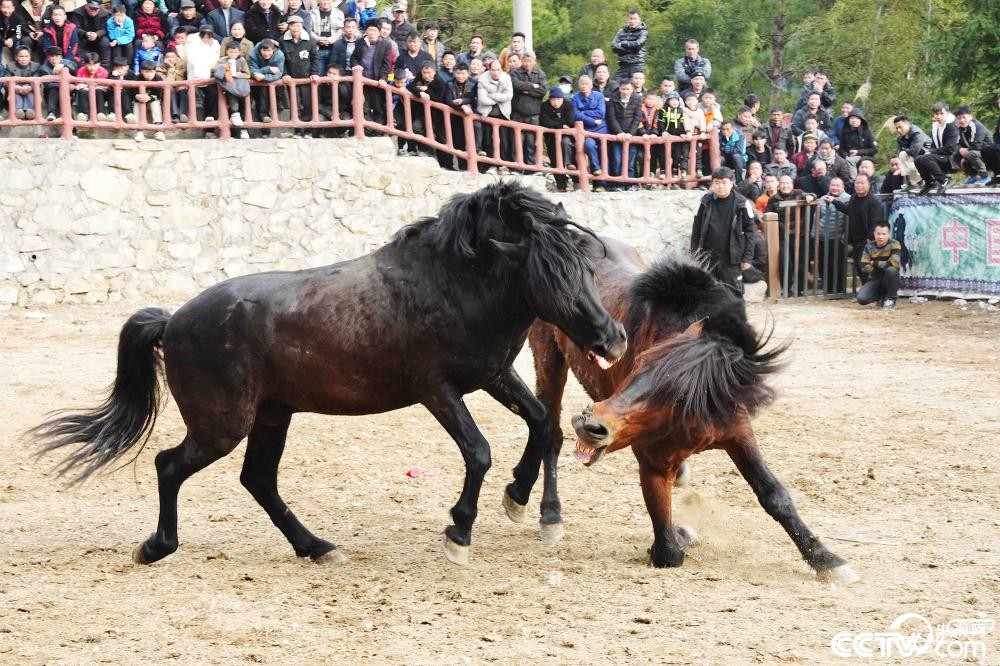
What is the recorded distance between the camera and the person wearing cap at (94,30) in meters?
15.1

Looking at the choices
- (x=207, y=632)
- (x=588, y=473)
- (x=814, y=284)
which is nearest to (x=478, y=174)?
(x=814, y=284)

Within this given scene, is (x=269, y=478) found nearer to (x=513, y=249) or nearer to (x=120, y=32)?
(x=513, y=249)

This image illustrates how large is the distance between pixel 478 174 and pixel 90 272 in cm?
517

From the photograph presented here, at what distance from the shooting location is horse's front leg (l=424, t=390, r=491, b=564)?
534 centimetres

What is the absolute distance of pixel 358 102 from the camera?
1523 centimetres

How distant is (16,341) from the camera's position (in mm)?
12383

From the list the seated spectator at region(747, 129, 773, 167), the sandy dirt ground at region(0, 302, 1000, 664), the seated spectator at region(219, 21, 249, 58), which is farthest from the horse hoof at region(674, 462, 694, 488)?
the seated spectator at region(747, 129, 773, 167)

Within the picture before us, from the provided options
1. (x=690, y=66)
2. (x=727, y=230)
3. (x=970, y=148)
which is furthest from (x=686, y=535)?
(x=690, y=66)

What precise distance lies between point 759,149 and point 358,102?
19.2 feet

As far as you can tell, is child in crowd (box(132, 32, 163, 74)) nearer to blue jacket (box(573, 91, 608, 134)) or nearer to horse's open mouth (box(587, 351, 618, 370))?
blue jacket (box(573, 91, 608, 134))

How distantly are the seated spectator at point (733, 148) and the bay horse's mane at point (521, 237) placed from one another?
39.3 ft

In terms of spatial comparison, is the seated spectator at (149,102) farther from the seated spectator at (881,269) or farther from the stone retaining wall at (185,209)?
the seated spectator at (881,269)

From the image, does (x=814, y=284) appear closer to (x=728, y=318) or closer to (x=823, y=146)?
(x=823, y=146)

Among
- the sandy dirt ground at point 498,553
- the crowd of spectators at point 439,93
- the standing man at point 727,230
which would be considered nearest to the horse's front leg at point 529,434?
the sandy dirt ground at point 498,553
